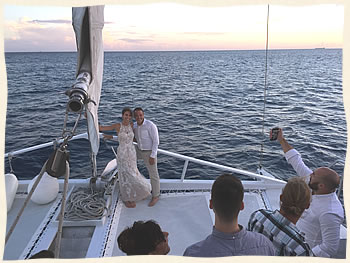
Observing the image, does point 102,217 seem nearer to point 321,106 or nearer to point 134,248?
point 134,248

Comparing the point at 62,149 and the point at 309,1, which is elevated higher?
the point at 309,1

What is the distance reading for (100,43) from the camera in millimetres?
2295

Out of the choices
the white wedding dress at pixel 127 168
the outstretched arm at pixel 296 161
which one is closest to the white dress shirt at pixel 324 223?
the outstretched arm at pixel 296 161

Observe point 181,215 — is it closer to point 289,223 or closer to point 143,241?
point 289,223

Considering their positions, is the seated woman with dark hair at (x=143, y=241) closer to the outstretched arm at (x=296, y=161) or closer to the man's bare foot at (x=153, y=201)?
the outstretched arm at (x=296, y=161)

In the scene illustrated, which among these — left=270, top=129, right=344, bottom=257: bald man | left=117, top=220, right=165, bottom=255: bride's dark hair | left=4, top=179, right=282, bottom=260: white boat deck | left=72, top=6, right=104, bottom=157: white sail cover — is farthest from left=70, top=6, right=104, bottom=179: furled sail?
left=270, top=129, right=344, bottom=257: bald man

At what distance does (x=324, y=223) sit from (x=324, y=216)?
5 cm

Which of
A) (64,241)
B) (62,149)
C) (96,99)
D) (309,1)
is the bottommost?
(64,241)

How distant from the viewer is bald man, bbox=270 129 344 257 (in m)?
2.25

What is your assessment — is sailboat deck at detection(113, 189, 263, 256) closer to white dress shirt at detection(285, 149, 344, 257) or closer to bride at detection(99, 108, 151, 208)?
bride at detection(99, 108, 151, 208)

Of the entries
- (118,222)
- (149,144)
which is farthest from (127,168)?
(118,222)

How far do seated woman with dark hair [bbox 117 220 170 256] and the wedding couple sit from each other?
2811 mm

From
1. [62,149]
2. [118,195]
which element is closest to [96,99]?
[62,149]

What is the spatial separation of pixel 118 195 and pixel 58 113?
558 inches
